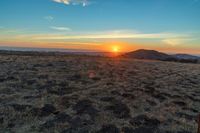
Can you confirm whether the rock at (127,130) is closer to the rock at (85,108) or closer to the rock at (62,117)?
the rock at (85,108)

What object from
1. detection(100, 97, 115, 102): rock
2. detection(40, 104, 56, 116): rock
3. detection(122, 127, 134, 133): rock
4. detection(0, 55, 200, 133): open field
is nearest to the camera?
detection(122, 127, 134, 133): rock

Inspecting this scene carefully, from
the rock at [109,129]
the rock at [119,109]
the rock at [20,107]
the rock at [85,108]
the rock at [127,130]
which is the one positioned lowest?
the rock at [127,130]

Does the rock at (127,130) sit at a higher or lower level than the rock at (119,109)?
lower

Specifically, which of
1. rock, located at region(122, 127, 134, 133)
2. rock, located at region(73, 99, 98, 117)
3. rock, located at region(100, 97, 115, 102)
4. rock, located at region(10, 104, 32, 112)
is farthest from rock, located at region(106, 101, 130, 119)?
rock, located at region(10, 104, 32, 112)

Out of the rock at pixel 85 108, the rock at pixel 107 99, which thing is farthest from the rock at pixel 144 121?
the rock at pixel 107 99

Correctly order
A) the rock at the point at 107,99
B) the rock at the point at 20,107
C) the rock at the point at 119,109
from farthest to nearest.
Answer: the rock at the point at 107,99
the rock at the point at 119,109
the rock at the point at 20,107

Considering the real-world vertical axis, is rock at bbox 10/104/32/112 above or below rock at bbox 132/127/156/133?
above

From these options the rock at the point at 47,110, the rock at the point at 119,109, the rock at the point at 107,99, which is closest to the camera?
the rock at the point at 47,110

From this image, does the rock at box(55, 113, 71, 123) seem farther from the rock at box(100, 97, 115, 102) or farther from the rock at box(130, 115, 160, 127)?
the rock at box(100, 97, 115, 102)

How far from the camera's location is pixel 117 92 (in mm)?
16984

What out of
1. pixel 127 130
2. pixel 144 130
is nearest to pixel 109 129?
pixel 127 130

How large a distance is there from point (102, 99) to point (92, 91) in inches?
80.0

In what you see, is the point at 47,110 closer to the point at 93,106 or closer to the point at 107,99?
the point at 93,106

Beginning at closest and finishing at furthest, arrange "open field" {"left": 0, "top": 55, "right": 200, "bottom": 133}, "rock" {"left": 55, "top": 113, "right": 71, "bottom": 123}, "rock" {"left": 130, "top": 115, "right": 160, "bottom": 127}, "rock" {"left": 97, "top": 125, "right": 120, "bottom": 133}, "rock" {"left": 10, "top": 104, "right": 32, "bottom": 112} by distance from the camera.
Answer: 1. "rock" {"left": 97, "top": 125, "right": 120, "bottom": 133}
2. "open field" {"left": 0, "top": 55, "right": 200, "bottom": 133}
3. "rock" {"left": 55, "top": 113, "right": 71, "bottom": 123}
4. "rock" {"left": 130, "top": 115, "right": 160, "bottom": 127}
5. "rock" {"left": 10, "top": 104, "right": 32, "bottom": 112}
